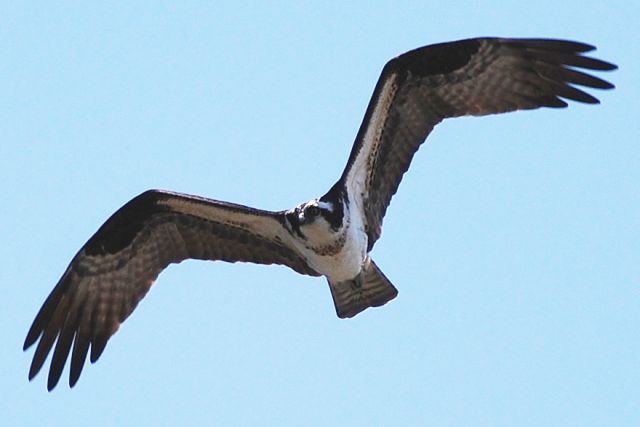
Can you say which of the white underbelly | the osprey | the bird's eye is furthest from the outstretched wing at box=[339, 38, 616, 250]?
the bird's eye

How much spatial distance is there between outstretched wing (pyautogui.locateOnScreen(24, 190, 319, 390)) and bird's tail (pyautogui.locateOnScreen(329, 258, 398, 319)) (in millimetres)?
355

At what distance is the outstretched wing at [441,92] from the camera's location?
1288 centimetres

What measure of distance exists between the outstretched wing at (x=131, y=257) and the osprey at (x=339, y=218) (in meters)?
0.01

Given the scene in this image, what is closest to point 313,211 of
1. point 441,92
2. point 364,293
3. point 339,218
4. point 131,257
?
point 339,218

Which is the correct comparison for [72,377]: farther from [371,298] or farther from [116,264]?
[371,298]

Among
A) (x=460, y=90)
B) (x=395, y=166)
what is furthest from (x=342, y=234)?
(x=460, y=90)

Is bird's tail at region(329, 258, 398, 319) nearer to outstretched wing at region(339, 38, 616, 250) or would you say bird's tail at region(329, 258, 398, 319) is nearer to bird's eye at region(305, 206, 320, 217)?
outstretched wing at region(339, 38, 616, 250)

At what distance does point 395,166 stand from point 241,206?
5.07ft

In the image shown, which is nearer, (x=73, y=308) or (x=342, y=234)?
(x=342, y=234)

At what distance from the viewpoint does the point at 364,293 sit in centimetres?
1353

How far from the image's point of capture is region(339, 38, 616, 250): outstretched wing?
12.9 metres

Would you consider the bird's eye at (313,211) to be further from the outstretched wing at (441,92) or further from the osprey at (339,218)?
the outstretched wing at (441,92)

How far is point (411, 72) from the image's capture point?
13070 millimetres

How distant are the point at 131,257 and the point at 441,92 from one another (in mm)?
3549
